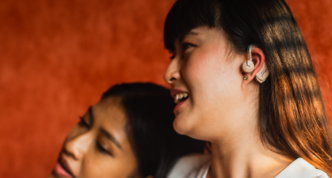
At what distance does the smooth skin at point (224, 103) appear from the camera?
0.69 m

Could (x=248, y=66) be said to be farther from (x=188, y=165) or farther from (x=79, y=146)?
(x=79, y=146)

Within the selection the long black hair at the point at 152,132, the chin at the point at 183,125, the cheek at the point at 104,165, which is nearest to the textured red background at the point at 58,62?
the long black hair at the point at 152,132

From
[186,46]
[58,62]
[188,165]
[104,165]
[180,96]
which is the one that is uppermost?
[58,62]

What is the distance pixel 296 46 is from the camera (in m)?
0.72

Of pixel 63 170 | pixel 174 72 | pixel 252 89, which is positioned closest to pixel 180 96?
pixel 174 72

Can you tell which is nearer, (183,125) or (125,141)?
(183,125)

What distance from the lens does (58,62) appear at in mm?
1545

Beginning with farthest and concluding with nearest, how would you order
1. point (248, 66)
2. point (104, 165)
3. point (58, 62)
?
1. point (58, 62)
2. point (104, 165)
3. point (248, 66)

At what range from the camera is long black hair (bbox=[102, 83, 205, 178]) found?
0.91 meters

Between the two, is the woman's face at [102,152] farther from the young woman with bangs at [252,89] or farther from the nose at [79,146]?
the young woman with bangs at [252,89]

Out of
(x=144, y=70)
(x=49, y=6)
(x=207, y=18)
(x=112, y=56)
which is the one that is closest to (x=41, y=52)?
(x=49, y=6)

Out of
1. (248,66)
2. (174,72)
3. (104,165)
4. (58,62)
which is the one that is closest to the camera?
(248,66)

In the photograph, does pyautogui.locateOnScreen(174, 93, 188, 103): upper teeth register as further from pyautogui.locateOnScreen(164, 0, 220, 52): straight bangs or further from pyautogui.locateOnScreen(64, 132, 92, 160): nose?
→ pyautogui.locateOnScreen(64, 132, 92, 160): nose

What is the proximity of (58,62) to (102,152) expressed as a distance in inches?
32.9
